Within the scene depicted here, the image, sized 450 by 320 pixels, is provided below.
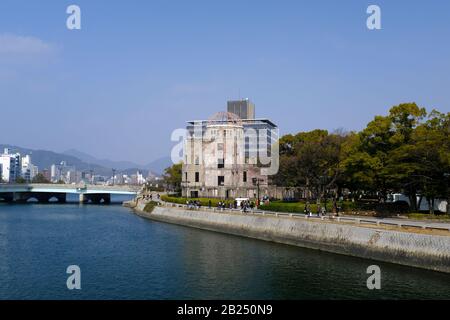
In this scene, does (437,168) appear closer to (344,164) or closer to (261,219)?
(344,164)

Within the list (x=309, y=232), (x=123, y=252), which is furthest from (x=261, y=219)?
(x=123, y=252)

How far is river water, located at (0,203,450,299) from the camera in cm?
2692

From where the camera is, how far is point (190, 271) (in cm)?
3284

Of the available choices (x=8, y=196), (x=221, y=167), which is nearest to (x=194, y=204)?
(x=221, y=167)

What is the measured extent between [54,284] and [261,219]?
26779 mm

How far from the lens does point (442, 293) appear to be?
26531 millimetres

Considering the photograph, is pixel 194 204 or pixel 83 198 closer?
pixel 194 204

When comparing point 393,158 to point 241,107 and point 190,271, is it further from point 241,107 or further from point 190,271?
point 241,107

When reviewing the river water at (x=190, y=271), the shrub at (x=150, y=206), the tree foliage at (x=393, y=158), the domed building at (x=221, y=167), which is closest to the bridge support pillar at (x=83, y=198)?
the domed building at (x=221, y=167)

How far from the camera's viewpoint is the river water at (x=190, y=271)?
26922mm

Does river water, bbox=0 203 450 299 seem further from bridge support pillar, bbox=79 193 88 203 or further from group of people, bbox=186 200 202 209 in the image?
bridge support pillar, bbox=79 193 88 203

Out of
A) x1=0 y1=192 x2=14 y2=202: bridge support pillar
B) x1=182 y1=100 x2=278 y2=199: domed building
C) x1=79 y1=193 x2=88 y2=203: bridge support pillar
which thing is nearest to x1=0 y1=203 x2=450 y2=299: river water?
x1=182 y1=100 x2=278 y2=199: domed building

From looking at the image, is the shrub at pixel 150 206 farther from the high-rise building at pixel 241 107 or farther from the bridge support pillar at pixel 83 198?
the high-rise building at pixel 241 107

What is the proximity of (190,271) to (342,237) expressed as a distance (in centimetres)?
1499
